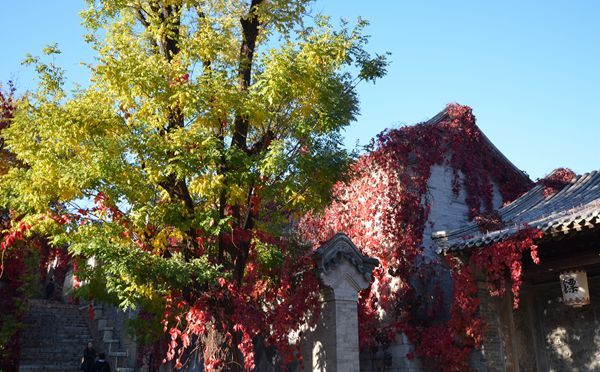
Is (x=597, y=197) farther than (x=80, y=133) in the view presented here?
Yes

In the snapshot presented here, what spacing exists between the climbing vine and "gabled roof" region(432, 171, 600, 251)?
529mm

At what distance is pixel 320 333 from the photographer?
33.2 feet

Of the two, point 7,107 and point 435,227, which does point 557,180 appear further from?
point 7,107

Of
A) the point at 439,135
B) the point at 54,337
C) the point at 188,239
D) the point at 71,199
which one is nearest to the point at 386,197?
the point at 439,135

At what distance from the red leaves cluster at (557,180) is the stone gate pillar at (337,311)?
5983 millimetres

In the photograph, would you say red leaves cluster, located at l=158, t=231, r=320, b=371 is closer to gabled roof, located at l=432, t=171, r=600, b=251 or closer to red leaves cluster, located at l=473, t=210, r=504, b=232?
gabled roof, located at l=432, t=171, r=600, b=251

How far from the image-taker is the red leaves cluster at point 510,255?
980 centimetres

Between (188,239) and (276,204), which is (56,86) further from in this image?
(276,204)

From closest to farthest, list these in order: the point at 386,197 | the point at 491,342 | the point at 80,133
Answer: the point at 80,133
the point at 491,342
the point at 386,197

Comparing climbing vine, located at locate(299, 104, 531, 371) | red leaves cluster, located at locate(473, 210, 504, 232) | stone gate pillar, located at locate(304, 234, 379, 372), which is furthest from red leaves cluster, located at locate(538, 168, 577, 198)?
stone gate pillar, located at locate(304, 234, 379, 372)

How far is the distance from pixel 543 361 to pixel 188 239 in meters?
8.26

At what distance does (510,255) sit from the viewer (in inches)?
394

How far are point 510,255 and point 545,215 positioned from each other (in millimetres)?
1590

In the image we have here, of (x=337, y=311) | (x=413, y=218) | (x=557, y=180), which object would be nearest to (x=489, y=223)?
(x=413, y=218)
